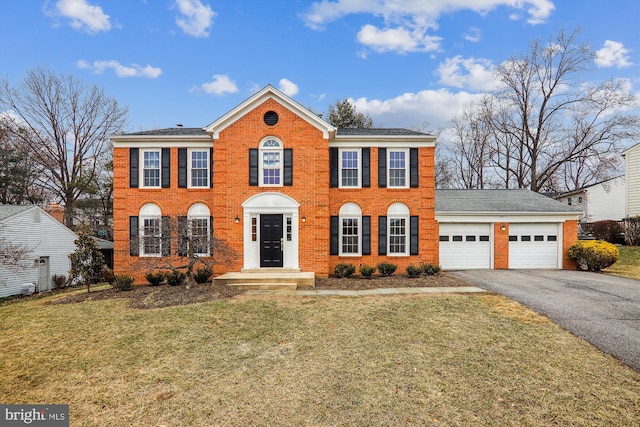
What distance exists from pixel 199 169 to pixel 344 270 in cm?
790

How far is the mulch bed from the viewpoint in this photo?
376 inches

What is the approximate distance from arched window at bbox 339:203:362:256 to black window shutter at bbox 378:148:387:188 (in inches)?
61.8

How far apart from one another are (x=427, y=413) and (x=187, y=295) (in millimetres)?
8295

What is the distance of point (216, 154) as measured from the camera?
13.1m

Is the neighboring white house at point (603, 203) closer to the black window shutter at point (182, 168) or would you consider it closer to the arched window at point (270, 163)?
the arched window at point (270, 163)

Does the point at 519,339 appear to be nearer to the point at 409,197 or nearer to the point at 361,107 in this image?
the point at 409,197

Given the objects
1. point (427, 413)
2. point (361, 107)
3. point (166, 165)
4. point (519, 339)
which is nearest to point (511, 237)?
point (519, 339)

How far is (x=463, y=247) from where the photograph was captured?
50.4ft

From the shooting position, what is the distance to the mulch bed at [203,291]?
955 centimetres

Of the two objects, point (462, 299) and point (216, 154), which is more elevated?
point (216, 154)

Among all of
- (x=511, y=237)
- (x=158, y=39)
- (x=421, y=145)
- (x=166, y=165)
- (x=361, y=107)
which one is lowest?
(x=511, y=237)

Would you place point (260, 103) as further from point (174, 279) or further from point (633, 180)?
point (633, 180)

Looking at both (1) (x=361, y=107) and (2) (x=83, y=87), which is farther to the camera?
(1) (x=361, y=107)

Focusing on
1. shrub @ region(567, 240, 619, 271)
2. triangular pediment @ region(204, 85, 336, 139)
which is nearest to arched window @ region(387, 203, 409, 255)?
triangular pediment @ region(204, 85, 336, 139)
